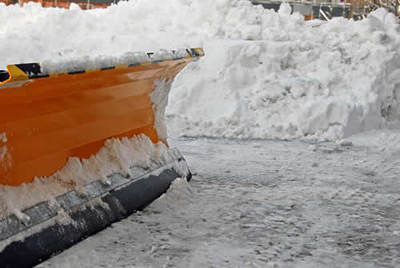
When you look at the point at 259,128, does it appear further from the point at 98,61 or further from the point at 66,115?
the point at 98,61

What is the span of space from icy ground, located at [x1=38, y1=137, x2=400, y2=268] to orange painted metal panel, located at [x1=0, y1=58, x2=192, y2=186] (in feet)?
1.68

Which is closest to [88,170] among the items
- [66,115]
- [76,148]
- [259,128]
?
[76,148]

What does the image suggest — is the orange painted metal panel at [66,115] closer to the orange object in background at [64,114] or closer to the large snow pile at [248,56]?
the orange object in background at [64,114]

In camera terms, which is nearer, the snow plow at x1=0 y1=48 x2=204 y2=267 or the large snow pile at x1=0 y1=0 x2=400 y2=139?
the snow plow at x1=0 y1=48 x2=204 y2=267

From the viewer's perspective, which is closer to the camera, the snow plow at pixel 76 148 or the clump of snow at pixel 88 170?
the snow plow at pixel 76 148

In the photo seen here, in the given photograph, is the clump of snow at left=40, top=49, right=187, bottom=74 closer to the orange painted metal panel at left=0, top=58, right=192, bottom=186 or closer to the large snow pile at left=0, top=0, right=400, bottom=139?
the orange painted metal panel at left=0, top=58, right=192, bottom=186

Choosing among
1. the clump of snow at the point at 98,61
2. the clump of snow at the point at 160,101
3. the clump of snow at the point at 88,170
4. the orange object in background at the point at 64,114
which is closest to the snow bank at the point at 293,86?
the clump of snow at the point at 160,101

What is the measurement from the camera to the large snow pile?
6.64m

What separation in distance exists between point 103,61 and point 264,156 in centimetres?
298

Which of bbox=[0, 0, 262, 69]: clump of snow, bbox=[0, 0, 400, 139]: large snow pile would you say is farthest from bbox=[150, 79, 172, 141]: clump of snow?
bbox=[0, 0, 262, 69]: clump of snow

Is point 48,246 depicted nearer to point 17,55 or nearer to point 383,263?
point 383,263

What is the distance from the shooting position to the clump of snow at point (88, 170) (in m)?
2.72

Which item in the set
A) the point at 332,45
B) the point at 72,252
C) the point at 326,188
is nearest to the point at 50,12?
the point at 332,45

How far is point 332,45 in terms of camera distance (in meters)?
7.80
